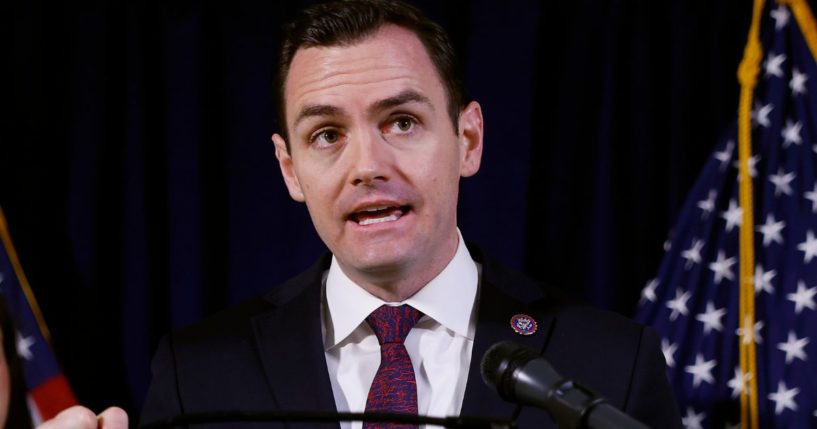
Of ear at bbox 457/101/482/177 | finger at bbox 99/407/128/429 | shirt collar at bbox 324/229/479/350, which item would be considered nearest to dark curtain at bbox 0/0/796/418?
ear at bbox 457/101/482/177

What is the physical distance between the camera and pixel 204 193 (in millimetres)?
2312

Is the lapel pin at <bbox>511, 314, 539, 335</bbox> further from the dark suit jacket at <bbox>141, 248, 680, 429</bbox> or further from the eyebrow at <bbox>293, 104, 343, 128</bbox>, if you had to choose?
the eyebrow at <bbox>293, 104, 343, 128</bbox>

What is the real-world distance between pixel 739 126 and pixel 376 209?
3.13 ft

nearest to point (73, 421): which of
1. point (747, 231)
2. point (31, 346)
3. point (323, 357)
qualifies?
point (323, 357)

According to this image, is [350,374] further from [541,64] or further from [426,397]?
[541,64]

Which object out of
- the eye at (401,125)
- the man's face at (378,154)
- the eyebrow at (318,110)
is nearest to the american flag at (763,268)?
the man's face at (378,154)

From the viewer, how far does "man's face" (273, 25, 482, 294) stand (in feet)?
5.16

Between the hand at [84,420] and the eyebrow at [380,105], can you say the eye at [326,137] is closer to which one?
the eyebrow at [380,105]

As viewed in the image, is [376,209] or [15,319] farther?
[15,319]

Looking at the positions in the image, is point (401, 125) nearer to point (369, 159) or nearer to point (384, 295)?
point (369, 159)

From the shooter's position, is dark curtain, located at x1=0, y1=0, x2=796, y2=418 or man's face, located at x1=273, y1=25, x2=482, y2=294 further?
dark curtain, located at x1=0, y1=0, x2=796, y2=418

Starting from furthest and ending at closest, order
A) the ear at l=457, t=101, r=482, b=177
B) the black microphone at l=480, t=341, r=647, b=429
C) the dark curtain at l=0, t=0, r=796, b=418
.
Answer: the dark curtain at l=0, t=0, r=796, b=418 < the ear at l=457, t=101, r=482, b=177 < the black microphone at l=480, t=341, r=647, b=429

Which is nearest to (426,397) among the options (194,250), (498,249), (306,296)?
(306,296)

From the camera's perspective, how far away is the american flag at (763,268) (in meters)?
1.98
